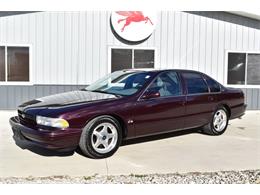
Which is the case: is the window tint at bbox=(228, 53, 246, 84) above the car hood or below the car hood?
above

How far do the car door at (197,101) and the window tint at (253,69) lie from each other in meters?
5.06

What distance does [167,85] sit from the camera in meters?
6.09

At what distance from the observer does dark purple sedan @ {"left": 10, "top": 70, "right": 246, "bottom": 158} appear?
4.81 metres

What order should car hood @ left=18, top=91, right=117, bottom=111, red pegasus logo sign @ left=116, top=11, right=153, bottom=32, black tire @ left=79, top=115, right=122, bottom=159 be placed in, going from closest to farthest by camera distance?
black tire @ left=79, top=115, right=122, bottom=159
car hood @ left=18, top=91, right=117, bottom=111
red pegasus logo sign @ left=116, top=11, right=153, bottom=32

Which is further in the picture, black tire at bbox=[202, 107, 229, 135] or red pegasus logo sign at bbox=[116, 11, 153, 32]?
red pegasus logo sign at bbox=[116, 11, 153, 32]

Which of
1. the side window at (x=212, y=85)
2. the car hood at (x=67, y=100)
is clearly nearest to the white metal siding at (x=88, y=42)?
the side window at (x=212, y=85)

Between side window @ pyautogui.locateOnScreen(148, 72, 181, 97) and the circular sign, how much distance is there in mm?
4215

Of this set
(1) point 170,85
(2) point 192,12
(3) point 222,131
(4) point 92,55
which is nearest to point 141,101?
(1) point 170,85

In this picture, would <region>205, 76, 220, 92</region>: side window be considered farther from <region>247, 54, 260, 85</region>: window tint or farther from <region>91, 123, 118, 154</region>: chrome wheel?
<region>247, 54, 260, 85</region>: window tint

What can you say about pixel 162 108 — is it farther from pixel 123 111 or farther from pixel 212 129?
pixel 212 129

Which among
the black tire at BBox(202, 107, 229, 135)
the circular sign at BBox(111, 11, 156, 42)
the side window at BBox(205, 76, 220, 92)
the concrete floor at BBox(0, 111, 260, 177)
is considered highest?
the circular sign at BBox(111, 11, 156, 42)

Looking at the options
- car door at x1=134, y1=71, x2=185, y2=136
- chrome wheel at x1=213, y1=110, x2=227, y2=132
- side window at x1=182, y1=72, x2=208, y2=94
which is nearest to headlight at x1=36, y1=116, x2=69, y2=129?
car door at x1=134, y1=71, x2=185, y2=136

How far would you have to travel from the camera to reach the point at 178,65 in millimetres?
10641
